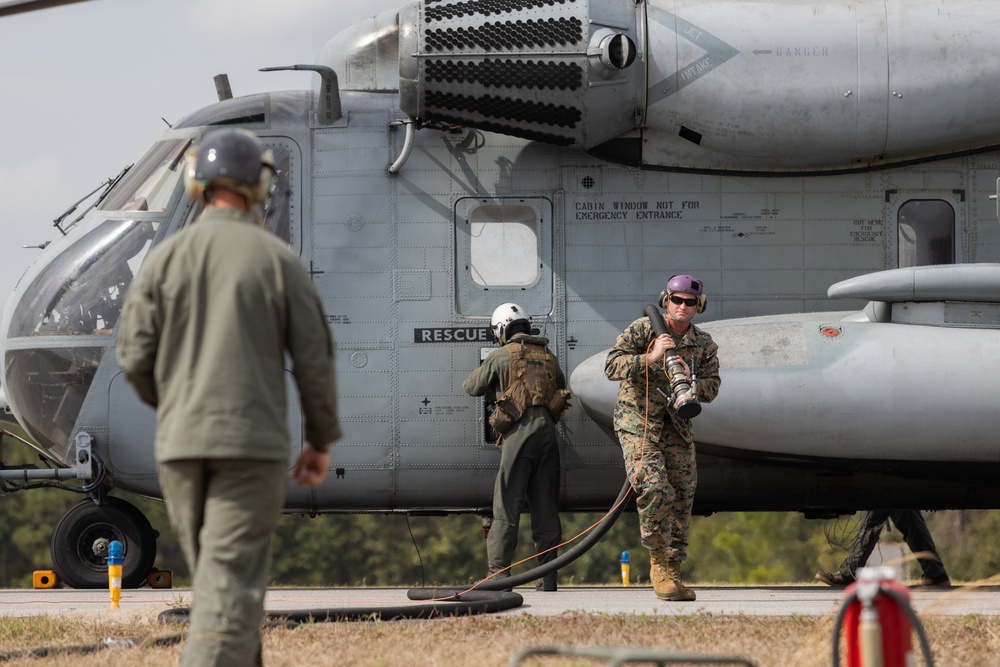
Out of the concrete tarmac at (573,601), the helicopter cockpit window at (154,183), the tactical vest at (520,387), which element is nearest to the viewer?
the concrete tarmac at (573,601)

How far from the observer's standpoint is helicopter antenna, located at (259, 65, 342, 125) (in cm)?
985

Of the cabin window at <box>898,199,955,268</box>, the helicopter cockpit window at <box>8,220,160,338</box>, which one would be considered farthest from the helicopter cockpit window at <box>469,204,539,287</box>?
the cabin window at <box>898,199,955,268</box>

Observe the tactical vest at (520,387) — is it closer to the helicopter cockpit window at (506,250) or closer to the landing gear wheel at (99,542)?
the helicopter cockpit window at (506,250)

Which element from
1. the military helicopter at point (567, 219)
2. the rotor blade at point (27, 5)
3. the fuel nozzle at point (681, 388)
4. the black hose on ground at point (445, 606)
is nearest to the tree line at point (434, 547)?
the military helicopter at point (567, 219)

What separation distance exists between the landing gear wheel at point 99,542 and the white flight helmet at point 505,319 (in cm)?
281

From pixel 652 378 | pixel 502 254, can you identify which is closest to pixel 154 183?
pixel 502 254

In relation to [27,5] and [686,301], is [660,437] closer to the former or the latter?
[686,301]

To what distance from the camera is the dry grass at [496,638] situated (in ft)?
18.4

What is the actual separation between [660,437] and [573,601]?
1.08m

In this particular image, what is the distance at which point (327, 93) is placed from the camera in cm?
988

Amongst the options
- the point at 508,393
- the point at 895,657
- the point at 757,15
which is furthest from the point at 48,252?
the point at 895,657

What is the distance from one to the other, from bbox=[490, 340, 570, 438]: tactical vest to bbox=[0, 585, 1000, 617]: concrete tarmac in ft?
3.73

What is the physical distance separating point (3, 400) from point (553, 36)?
17.9ft

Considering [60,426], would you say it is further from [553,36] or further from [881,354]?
[881,354]
